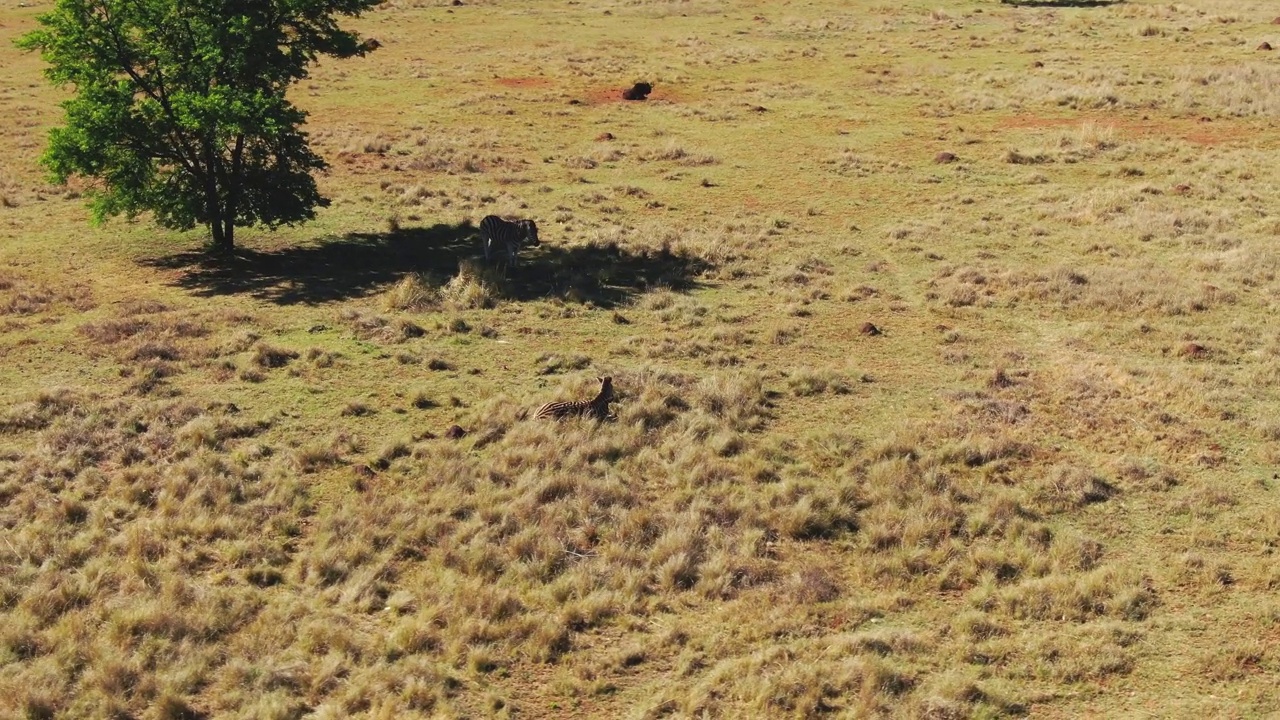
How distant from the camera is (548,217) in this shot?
2836 centimetres

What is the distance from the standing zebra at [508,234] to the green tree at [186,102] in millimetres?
4507

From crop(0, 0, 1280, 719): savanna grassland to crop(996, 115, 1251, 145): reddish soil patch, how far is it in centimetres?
203

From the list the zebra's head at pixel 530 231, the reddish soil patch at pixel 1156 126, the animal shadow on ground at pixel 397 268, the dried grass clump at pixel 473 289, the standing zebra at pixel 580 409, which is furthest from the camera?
the reddish soil patch at pixel 1156 126

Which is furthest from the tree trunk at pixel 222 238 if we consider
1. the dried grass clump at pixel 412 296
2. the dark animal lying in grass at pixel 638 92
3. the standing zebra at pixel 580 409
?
the dark animal lying in grass at pixel 638 92

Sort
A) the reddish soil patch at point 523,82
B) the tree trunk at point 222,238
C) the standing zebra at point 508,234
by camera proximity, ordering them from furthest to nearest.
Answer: the reddish soil patch at point 523,82 < the tree trunk at point 222,238 < the standing zebra at point 508,234

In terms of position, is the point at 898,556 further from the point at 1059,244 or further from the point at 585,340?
the point at 1059,244

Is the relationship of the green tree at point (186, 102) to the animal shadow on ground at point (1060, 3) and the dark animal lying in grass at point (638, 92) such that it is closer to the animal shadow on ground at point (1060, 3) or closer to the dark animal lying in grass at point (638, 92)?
the dark animal lying in grass at point (638, 92)

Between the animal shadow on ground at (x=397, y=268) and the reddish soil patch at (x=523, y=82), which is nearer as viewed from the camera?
the animal shadow on ground at (x=397, y=268)

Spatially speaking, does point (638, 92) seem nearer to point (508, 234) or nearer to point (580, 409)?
point (508, 234)

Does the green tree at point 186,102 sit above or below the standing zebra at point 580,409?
above

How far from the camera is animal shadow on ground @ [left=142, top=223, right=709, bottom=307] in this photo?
72.8 feet

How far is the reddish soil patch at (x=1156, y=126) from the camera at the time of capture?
36.2 m

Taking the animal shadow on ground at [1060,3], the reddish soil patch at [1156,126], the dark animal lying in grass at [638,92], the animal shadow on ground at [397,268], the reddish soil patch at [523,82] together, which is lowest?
the animal shadow on ground at [397,268]

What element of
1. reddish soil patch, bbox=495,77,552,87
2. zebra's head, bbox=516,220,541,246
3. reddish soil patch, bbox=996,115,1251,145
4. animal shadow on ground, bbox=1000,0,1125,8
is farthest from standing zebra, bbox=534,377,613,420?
animal shadow on ground, bbox=1000,0,1125,8
